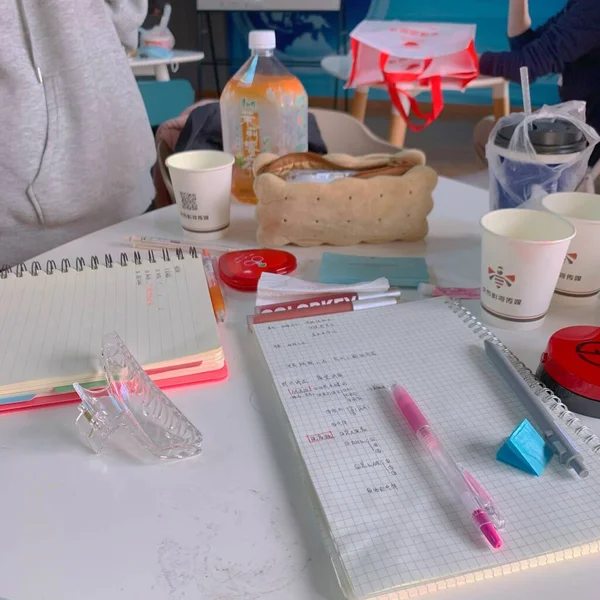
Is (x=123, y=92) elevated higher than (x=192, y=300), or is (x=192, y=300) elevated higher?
(x=123, y=92)

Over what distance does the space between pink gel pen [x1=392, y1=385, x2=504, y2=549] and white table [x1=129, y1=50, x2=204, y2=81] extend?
2.47m

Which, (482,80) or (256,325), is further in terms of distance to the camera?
(482,80)

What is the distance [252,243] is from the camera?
0.81 metres

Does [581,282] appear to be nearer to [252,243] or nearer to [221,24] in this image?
[252,243]

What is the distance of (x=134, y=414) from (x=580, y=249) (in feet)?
1.47

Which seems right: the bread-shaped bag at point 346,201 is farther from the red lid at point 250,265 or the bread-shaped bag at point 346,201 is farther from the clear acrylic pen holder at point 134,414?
the clear acrylic pen holder at point 134,414

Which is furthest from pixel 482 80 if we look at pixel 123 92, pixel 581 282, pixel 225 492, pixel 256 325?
pixel 225 492

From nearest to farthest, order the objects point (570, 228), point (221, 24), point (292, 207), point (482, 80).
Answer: point (570, 228)
point (292, 207)
point (482, 80)
point (221, 24)

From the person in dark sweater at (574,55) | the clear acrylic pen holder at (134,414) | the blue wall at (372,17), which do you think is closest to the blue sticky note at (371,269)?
the clear acrylic pen holder at (134,414)

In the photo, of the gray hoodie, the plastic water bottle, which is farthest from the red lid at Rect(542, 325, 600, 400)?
the gray hoodie

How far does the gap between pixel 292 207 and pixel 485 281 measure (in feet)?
0.85

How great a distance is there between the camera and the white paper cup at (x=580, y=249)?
23.9 inches

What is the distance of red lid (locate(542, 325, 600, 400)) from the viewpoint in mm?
477

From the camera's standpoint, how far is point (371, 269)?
711mm
